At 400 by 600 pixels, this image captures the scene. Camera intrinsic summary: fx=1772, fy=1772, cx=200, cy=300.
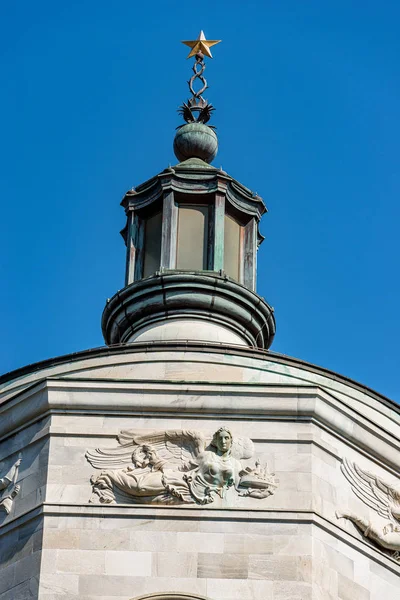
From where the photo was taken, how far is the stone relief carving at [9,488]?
32688mm

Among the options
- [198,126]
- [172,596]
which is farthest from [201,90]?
[172,596]

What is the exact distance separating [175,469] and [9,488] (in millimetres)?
3139

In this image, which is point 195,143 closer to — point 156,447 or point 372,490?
point 156,447

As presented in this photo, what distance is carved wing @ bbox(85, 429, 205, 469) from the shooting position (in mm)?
32531

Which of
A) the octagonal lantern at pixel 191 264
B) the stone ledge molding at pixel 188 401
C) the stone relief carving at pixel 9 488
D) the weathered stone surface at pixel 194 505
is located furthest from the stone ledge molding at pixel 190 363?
the octagonal lantern at pixel 191 264

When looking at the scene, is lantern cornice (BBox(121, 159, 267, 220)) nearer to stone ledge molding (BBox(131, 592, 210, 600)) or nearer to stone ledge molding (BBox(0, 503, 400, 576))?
stone ledge molding (BBox(0, 503, 400, 576))

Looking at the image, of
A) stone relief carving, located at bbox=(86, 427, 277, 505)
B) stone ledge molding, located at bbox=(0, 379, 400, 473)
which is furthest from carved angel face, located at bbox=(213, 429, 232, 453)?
stone ledge molding, located at bbox=(0, 379, 400, 473)

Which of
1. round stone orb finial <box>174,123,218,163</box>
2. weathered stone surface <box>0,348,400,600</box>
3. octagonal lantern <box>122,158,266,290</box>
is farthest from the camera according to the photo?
round stone orb finial <box>174,123,218,163</box>

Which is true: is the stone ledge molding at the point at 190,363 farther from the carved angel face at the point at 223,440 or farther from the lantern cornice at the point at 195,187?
the lantern cornice at the point at 195,187

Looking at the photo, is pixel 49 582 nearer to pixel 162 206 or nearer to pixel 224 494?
pixel 224 494

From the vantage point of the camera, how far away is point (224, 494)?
32.1 meters

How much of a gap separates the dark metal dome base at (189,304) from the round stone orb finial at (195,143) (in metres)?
4.75

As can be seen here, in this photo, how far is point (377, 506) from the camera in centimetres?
3334

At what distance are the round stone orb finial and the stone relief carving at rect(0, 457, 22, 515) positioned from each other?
11.7m
